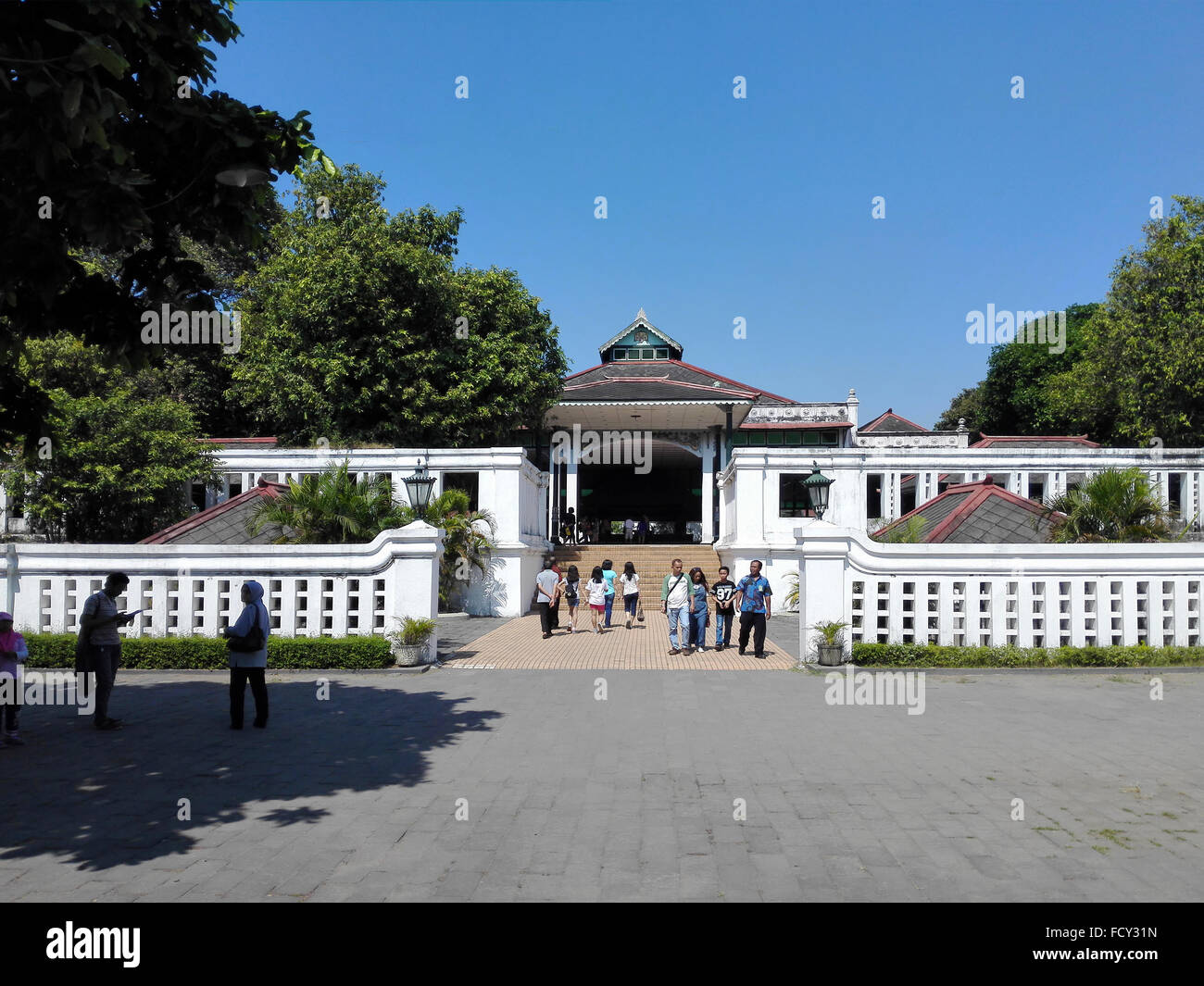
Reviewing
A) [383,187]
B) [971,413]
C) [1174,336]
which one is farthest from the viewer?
[971,413]

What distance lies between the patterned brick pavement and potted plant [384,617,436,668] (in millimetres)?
574

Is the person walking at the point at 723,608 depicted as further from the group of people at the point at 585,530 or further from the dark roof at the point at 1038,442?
the group of people at the point at 585,530

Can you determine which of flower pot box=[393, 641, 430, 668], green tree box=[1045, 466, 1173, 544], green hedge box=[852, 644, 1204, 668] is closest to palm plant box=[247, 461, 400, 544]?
flower pot box=[393, 641, 430, 668]

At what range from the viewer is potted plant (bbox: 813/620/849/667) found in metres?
11.6

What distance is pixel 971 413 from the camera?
5344 centimetres

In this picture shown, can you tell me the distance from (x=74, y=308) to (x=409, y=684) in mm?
6205

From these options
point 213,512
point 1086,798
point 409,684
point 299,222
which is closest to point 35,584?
Result: point 213,512

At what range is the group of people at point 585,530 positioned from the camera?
29250 millimetres

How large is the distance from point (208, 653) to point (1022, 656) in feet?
37.4

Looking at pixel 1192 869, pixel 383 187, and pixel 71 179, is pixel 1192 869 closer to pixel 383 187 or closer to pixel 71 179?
pixel 71 179

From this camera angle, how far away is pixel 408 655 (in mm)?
11641

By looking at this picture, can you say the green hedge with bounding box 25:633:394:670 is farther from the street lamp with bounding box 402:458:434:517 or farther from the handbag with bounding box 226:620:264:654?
the handbag with bounding box 226:620:264:654

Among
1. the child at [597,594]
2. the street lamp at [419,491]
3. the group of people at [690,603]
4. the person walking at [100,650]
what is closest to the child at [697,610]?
the group of people at [690,603]

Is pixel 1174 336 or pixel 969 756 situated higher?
pixel 1174 336
